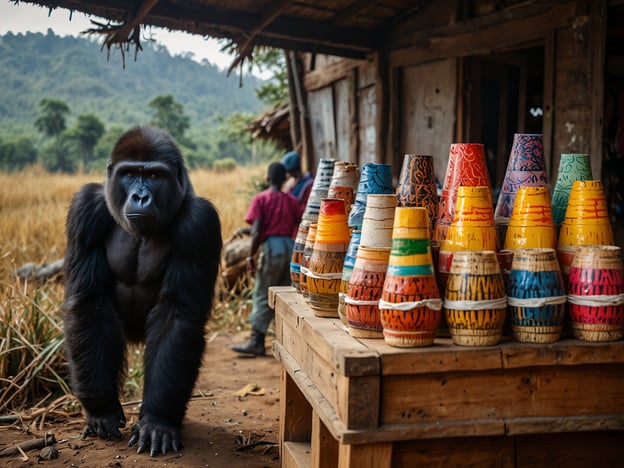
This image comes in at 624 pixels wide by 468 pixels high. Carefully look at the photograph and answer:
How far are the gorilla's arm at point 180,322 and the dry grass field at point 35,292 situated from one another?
3.47 ft

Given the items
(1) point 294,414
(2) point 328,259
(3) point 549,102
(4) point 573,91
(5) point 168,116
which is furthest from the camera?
(5) point 168,116

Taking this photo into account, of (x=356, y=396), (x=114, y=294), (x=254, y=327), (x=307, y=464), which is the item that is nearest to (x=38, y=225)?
(x=254, y=327)

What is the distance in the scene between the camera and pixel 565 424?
1758mm

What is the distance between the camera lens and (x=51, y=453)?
9.88ft

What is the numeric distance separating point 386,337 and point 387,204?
0.41 m

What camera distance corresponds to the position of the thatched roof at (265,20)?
15.8 ft

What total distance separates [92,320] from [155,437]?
0.71 m

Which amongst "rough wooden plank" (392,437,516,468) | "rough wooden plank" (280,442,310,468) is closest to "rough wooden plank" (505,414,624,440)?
"rough wooden plank" (392,437,516,468)

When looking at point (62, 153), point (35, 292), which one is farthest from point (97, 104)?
point (35, 292)

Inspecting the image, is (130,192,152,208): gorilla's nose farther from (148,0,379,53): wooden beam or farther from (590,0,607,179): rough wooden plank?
(590,0,607,179): rough wooden plank

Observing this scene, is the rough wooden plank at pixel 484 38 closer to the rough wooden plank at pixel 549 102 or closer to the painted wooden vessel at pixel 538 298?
→ the rough wooden plank at pixel 549 102

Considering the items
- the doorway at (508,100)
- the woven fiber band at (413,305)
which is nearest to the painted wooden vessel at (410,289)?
the woven fiber band at (413,305)

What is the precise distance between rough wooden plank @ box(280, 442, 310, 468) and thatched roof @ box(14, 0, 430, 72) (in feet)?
10.7

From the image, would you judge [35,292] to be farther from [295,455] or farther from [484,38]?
[484,38]
